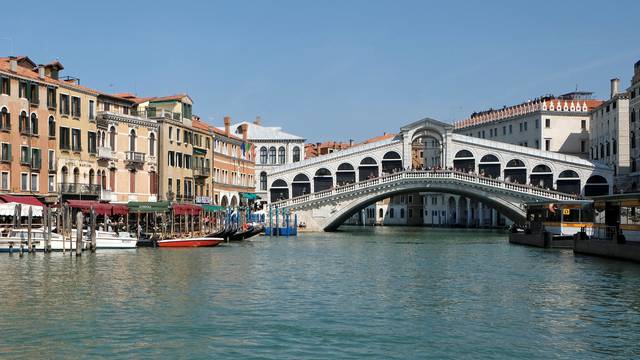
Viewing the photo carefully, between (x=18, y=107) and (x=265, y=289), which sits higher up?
(x=18, y=107)

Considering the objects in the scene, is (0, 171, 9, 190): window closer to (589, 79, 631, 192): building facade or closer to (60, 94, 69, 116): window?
(60, 94, 69, 116): window

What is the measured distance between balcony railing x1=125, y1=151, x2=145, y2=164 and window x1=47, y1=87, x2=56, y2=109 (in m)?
5.78

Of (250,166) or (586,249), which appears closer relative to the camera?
(586,249)

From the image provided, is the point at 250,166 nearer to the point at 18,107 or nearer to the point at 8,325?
the point at 18,107

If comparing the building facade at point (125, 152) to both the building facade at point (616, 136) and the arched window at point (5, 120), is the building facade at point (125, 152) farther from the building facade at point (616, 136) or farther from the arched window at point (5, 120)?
the building facade at point (616, 136)

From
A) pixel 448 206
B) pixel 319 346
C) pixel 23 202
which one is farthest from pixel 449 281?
pixel 448 206

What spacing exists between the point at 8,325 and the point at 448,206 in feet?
236

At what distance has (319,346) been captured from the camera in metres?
13.6

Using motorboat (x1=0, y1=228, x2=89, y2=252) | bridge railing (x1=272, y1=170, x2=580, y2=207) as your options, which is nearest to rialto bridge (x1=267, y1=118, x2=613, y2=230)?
bridge railing (x1=272, y1=170, x2=580, y2=207)

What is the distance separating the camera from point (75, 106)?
39188 millimetres

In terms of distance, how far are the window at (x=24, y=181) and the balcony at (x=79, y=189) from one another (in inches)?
66.6

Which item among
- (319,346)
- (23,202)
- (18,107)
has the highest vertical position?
(18,107)

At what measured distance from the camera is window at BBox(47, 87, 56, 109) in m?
37.5

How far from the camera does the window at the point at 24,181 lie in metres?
35.8
